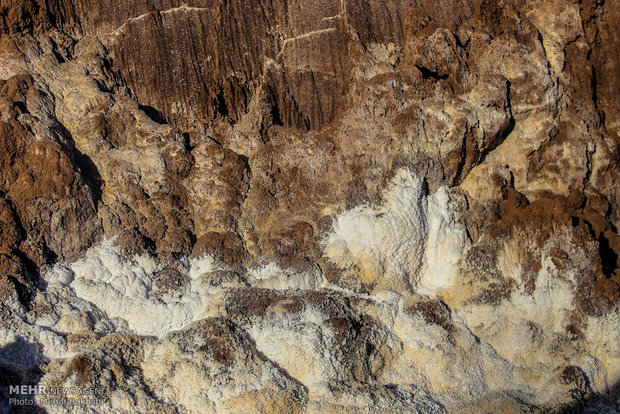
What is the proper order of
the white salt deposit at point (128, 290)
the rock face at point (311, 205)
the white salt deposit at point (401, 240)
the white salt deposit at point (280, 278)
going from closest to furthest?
the rock face at point (311, 205)
the white salt deposit at point (128, 290)
the white salt deposit at point (280, 278)
the white salt deposit at point (401, 240)

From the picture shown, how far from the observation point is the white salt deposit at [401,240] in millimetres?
Result: 8430

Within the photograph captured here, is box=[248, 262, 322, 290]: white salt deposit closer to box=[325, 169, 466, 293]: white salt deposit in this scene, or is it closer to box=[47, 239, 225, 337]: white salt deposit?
box=[325, 169, 466, 293]: white salt deposit

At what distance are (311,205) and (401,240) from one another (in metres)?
1.28

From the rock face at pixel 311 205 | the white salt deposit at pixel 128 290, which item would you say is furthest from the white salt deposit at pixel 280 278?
the white salt deposit at pixel 128 290

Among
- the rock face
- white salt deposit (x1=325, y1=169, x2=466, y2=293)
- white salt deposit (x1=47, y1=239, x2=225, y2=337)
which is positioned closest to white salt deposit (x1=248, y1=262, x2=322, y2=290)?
the rock face

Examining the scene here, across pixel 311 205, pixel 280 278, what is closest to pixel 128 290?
pixel 280 278

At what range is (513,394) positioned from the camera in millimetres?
7473

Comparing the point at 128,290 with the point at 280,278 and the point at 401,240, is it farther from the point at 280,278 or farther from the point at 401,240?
the point at 401,240

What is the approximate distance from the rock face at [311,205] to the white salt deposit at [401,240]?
3cm

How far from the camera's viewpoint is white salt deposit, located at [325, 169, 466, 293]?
843cm

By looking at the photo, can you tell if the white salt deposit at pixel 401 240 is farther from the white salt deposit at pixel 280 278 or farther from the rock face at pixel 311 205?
the white salt deposit at pixel 280 278

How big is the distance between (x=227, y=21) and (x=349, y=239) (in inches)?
150

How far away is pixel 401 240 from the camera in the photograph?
8.48 m

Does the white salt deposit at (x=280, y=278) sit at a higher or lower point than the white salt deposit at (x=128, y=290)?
lower
